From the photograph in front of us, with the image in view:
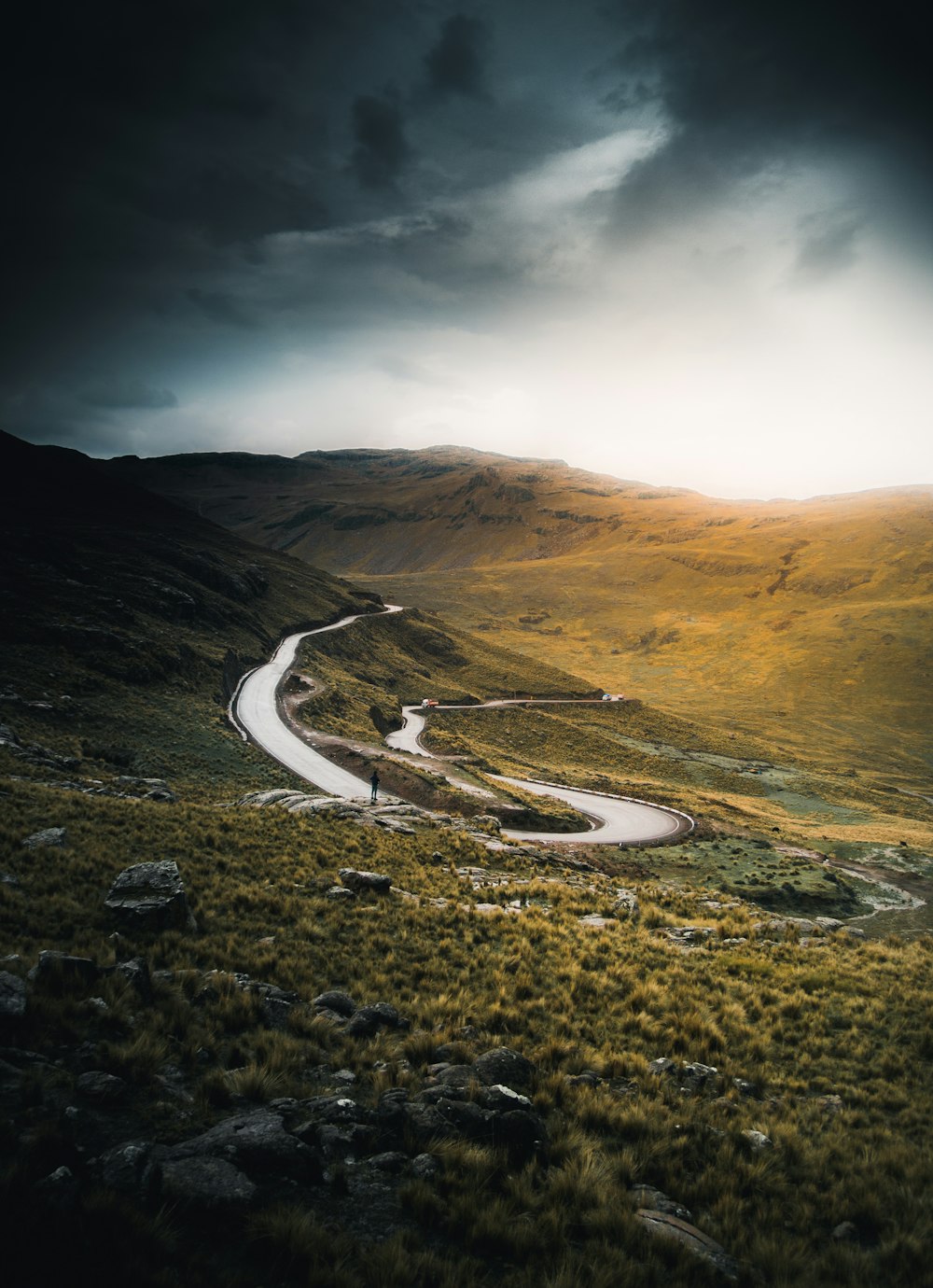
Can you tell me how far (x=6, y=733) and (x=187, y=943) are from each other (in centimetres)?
1989

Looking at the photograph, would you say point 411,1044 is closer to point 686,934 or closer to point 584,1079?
point 584,1079

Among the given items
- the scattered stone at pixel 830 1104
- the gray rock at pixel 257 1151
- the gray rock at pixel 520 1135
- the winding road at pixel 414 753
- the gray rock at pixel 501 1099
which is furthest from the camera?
the winding road at pixel 414 753

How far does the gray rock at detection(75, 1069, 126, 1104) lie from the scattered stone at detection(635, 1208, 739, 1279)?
5315 millimetres

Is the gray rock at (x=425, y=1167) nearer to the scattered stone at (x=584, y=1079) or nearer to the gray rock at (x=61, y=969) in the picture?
the scattered stone at (x=584, y=1079)

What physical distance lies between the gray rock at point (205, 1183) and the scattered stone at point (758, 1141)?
20.1 ft

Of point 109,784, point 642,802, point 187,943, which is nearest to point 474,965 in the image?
point 187,943

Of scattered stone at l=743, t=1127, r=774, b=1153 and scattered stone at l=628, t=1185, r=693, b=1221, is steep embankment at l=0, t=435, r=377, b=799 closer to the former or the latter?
scattered stone at l=628, t=1185, r=693, b=1221

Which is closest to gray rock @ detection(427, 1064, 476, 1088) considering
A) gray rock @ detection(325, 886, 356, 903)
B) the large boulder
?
the large boulder

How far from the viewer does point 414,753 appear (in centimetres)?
4988

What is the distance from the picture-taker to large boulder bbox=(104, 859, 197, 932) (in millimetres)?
10508

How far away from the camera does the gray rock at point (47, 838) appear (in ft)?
42.5

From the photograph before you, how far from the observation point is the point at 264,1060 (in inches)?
299

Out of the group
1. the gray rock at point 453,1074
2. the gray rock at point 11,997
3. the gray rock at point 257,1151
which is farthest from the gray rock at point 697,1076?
the gray rock at point 11,997

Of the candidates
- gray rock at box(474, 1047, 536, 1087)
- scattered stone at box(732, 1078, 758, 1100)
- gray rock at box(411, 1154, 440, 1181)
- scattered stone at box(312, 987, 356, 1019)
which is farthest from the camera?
scattered stone at box(312, 987, 356, 1019)
